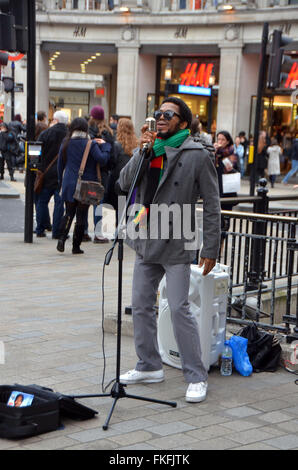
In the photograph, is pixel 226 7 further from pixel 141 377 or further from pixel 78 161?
pixel 141 377

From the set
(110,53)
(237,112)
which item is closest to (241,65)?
(237,112)

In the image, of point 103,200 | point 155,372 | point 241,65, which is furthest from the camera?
point 241,65

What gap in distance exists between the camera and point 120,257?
4.66m

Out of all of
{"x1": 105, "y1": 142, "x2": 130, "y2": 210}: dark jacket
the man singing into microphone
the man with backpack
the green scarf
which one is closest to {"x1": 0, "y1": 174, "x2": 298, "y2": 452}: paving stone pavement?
the man singing into microphone

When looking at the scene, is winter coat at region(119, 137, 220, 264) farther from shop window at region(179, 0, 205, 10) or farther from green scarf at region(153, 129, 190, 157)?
shop window at region(179, 0, 205, 10)

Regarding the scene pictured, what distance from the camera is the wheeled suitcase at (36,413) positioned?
4.16m

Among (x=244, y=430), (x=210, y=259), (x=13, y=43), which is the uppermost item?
(x=13, y=43)

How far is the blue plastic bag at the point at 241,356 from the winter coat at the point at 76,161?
18.0 feet

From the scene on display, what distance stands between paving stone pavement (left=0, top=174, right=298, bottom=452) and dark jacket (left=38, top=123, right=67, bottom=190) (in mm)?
3740

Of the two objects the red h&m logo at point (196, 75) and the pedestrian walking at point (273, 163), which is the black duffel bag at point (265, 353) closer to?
the pedestrian walking at point (273, 163)

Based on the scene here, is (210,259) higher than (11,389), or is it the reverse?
(210,259)

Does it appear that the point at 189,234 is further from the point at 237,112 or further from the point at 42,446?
the point at 237,112

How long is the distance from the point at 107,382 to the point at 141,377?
0.77 ft
